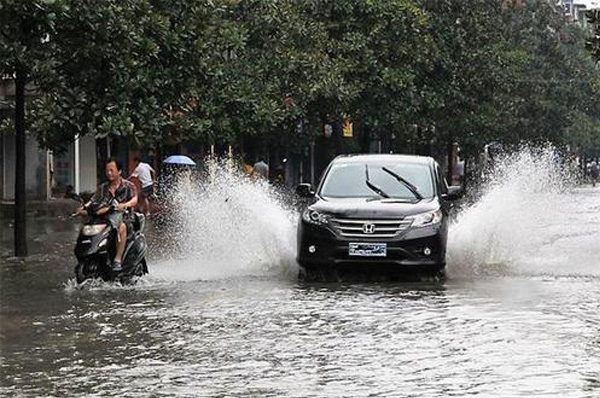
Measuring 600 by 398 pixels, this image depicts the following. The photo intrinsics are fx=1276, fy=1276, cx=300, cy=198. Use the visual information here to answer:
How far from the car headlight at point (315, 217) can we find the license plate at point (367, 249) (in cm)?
50

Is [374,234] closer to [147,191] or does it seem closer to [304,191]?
[304,191]

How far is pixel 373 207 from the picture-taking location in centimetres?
1614

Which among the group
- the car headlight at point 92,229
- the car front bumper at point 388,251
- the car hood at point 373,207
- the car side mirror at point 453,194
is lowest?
the car front bumper at point 388,251

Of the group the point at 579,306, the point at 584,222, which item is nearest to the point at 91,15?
the point at 579,306

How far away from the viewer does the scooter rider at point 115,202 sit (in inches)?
620

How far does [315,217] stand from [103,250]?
2709 millimetres

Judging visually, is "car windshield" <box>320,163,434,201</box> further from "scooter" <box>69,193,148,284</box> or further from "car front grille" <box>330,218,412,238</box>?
"scooter" <box>69,193,148,284</box>

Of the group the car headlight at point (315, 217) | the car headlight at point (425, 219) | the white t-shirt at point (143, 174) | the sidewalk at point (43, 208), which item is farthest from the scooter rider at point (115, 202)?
the sidewalk at point (43, 208)

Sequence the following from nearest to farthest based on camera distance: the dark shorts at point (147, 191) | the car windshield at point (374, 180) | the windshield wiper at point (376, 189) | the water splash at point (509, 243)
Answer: the windshield wiper at point (376, 189), the car windshield at point (374, 180), the water splash at point (509, 243), the dark shorts at point (147, 191)

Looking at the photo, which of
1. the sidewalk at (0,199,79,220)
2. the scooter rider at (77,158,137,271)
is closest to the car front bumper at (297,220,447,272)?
the scooter rider at (77,158,137,271)

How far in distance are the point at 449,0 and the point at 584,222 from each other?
17285mm

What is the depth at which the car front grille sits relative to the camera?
1594 centimetres

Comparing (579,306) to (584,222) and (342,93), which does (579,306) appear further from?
(342,93)

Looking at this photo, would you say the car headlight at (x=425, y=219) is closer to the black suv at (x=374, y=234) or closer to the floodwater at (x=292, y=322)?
the black suv at (x=374, y=234)
